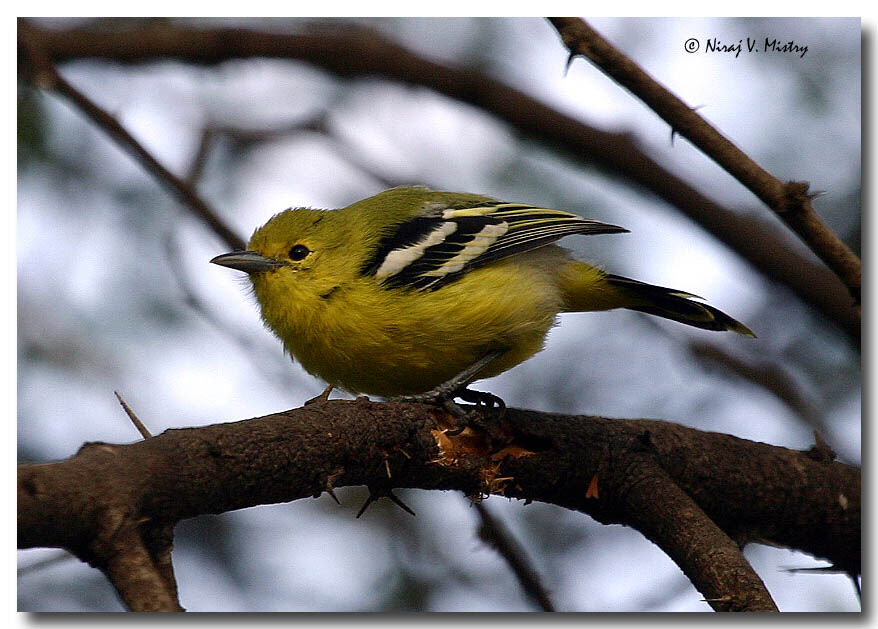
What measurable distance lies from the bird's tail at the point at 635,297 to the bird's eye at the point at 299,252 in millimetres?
874

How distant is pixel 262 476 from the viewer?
1.94 meters

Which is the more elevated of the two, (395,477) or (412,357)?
(412,357)

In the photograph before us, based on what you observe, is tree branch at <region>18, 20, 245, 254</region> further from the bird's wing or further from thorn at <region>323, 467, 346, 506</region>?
thorn at <region>323, 467, 346, 506</region>

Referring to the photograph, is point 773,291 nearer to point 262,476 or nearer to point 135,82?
point 262,476

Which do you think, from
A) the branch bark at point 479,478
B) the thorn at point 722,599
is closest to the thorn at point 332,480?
the branch bark at point 479,478

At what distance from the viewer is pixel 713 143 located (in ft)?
8.36

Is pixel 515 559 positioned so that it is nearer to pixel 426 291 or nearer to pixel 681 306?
pixel 426 291

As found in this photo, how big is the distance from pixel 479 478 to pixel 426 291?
660 millimetres

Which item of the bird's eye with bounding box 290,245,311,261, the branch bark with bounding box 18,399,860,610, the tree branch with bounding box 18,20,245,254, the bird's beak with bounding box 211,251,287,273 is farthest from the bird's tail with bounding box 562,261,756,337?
the tree branch with bounding box 18,20,245,254

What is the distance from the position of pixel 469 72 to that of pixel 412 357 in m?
1.38

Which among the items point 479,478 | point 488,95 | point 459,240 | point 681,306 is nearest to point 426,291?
point 459,240

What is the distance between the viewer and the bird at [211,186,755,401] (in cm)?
270
